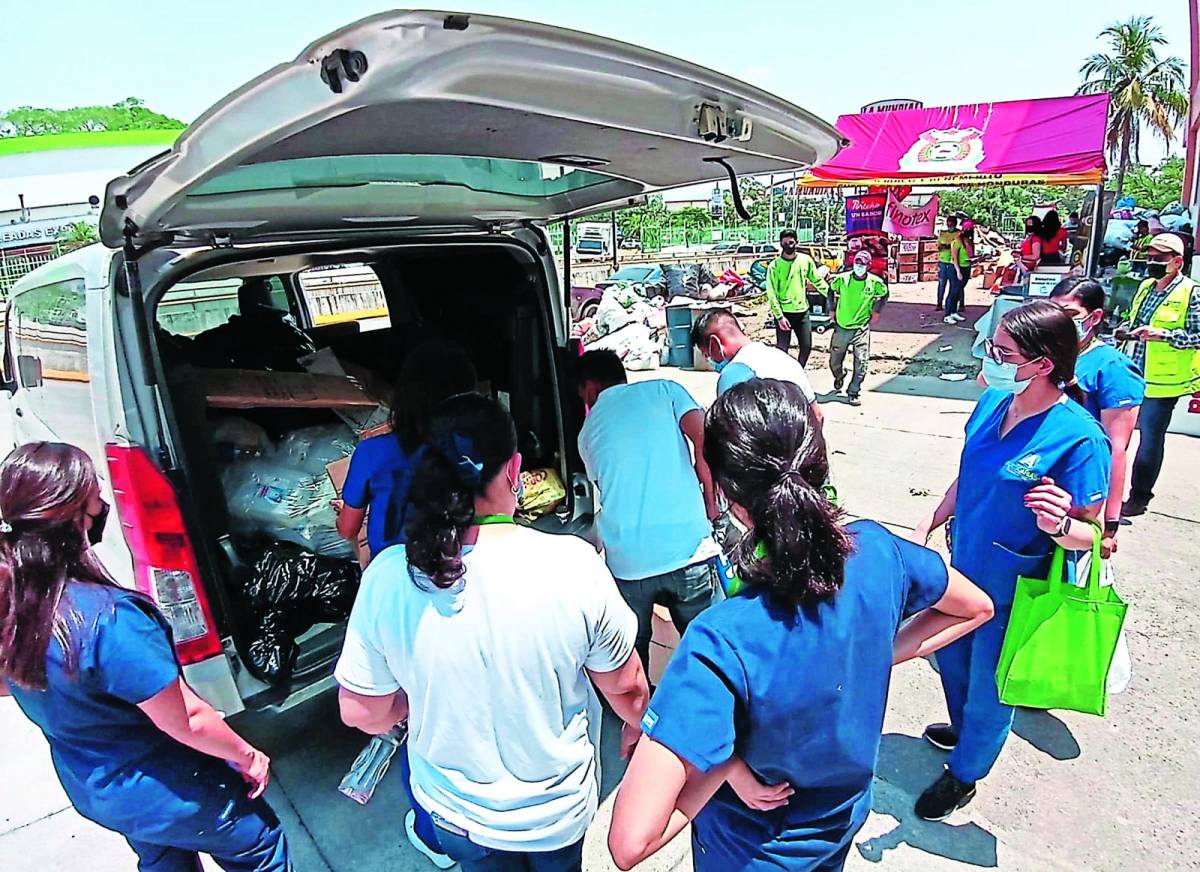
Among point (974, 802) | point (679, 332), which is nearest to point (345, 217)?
point (974, 802)

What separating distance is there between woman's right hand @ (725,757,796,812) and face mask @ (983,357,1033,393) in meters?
1.49

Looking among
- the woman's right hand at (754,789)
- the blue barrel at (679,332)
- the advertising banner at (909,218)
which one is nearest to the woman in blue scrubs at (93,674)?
the woman's right hand at (754,789)

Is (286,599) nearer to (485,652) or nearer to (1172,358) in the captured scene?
(485,652)

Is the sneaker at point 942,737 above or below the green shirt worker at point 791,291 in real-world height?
below

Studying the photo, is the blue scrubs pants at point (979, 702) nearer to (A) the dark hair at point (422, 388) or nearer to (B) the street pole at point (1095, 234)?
(A) the dark hair at point (422, 388)

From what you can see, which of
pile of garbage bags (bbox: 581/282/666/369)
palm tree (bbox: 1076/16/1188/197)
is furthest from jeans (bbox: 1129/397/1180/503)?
palm tree (bbox: 1076/16/1188/197)

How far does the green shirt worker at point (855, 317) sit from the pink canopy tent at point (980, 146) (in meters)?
1.77

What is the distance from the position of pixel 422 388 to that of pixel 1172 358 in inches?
181

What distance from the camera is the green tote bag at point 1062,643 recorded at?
6.68ft

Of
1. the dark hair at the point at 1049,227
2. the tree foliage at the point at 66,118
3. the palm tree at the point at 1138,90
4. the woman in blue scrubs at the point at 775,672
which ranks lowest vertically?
the woman in blue scrubs at the point at 775,672

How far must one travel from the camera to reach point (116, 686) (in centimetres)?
150

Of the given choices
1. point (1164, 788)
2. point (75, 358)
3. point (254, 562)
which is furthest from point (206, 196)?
point (1164, 788)

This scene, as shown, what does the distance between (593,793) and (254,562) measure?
152cm

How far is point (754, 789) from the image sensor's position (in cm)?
130
